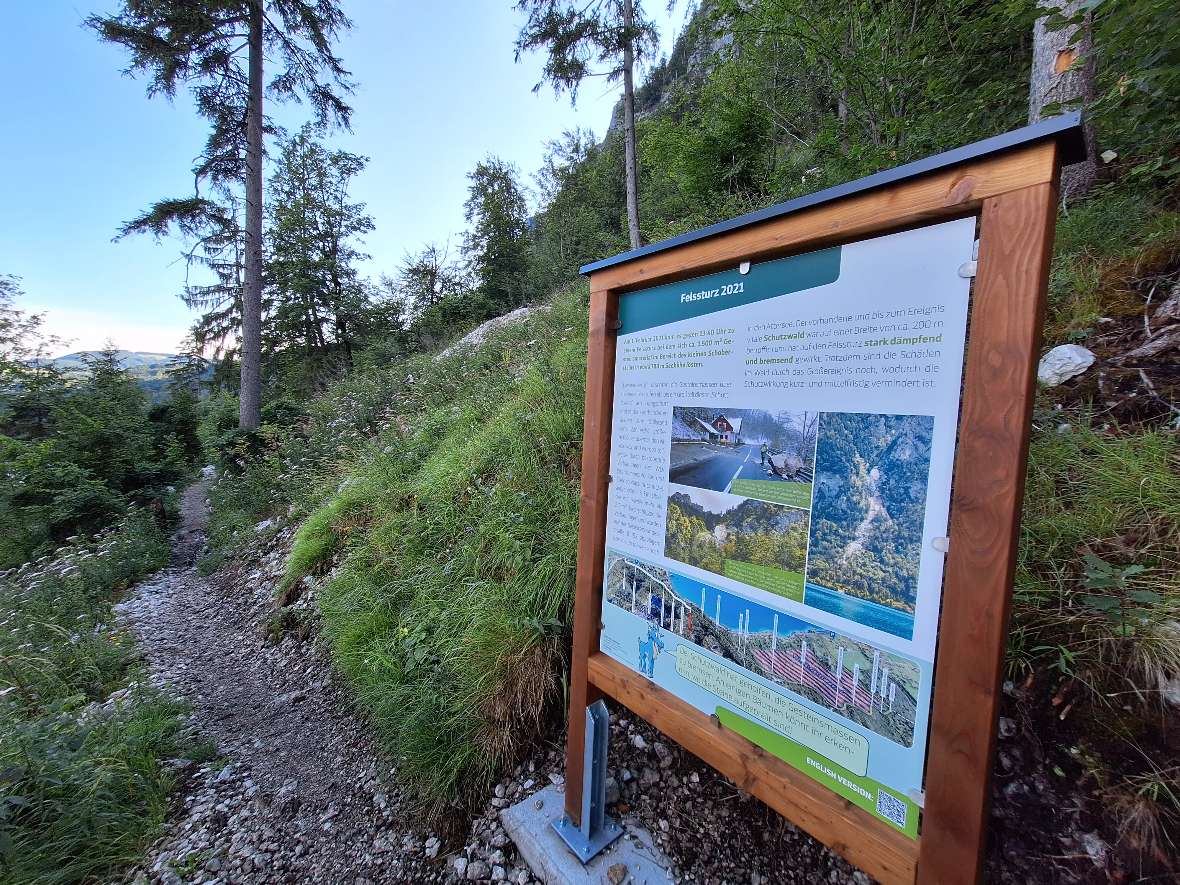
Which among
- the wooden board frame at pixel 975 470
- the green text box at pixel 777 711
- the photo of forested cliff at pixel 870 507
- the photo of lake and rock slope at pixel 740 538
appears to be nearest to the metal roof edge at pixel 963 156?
the wooden board frame at pixel 975 470

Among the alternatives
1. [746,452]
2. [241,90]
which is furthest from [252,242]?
[746,452]

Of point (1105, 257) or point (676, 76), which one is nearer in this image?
point (1105, 257)

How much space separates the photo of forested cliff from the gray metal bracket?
1.05 m

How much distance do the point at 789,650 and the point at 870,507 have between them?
0.43 metres

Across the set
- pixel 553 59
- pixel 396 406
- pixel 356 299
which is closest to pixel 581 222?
pixel 553 59

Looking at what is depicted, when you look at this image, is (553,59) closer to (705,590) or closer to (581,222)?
(581,222)

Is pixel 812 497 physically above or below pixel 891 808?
above

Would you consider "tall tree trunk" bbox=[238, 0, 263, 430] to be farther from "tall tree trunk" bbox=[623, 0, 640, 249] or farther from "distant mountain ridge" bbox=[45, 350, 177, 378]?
"tall tree trunk" bbox=[623, 0, 640, 249]

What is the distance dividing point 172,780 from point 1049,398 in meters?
5.06

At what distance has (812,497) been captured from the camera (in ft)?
3.66

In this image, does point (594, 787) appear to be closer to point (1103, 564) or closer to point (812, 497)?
point (812, 497)

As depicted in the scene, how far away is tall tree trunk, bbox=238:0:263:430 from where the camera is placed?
10375 millimetres

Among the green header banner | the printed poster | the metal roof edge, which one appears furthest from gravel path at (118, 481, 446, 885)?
the metal roof edge

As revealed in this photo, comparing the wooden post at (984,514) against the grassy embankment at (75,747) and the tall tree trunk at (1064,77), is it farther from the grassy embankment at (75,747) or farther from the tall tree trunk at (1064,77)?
the tall tree trunk at (1064,77)
